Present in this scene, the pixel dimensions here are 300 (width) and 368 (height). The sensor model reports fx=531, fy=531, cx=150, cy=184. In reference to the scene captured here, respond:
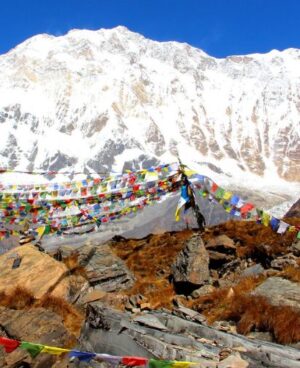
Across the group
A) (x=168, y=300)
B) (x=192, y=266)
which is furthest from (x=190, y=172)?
Result: (x=168, y=300)

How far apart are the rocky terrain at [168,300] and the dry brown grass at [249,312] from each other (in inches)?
0.9

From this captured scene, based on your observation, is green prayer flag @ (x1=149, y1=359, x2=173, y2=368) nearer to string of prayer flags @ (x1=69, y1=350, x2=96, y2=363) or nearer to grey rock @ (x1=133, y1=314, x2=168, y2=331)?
string of prayer flags @ (x1=69, y1=350, x2=96, y2=363)

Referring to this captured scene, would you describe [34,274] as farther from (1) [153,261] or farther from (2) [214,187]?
(2) [214,187]

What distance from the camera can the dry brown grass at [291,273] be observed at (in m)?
16.0

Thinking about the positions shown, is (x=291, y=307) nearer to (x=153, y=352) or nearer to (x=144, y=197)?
(x=153, y=352)

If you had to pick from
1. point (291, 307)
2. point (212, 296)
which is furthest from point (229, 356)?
point (212, 296)

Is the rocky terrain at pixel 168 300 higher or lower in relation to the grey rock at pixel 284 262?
lower

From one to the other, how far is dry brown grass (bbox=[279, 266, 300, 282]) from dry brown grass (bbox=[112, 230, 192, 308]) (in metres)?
3.67

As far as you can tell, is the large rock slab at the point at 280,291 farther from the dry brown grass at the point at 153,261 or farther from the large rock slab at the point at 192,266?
the large rock slab at the point at 192,266

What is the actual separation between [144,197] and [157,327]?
47.1ft

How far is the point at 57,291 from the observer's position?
16953 mm

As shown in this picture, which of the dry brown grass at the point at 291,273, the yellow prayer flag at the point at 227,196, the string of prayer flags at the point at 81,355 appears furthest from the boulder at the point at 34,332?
the yellow prayer flag at the point at 227,196

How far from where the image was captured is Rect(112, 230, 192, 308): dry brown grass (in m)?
18.3

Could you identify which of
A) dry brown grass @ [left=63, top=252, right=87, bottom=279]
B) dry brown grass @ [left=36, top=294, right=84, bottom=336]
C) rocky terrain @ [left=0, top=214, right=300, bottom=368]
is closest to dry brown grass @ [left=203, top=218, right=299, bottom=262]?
rocky terrain @ [left=0, top=214, right=300, bottom=368]
